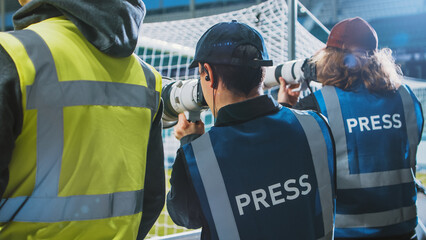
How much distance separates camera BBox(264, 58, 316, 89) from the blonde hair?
48 mm

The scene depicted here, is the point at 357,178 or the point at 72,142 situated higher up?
the point at 72,142

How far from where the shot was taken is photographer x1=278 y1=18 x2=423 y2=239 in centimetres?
140

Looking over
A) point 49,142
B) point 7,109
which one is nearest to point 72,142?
point 49,142

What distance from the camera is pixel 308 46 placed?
322 cm

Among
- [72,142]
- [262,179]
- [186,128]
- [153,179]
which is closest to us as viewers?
[72,142]

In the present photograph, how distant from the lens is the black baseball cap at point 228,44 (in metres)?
0.99

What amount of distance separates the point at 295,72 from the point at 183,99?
560mm

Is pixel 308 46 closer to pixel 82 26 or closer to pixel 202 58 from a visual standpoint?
pixel 202 58

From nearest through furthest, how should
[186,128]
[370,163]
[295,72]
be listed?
[186,128] → [370,163] → [295,72]

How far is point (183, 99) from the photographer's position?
1.29m

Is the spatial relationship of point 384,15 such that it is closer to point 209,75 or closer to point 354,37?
point 354,37

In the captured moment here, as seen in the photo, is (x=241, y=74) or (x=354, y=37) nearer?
(x=241, y=74)

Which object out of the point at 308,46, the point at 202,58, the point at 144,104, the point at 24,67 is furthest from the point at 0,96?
the point at 308,46

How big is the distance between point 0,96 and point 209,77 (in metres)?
A: 0.53
